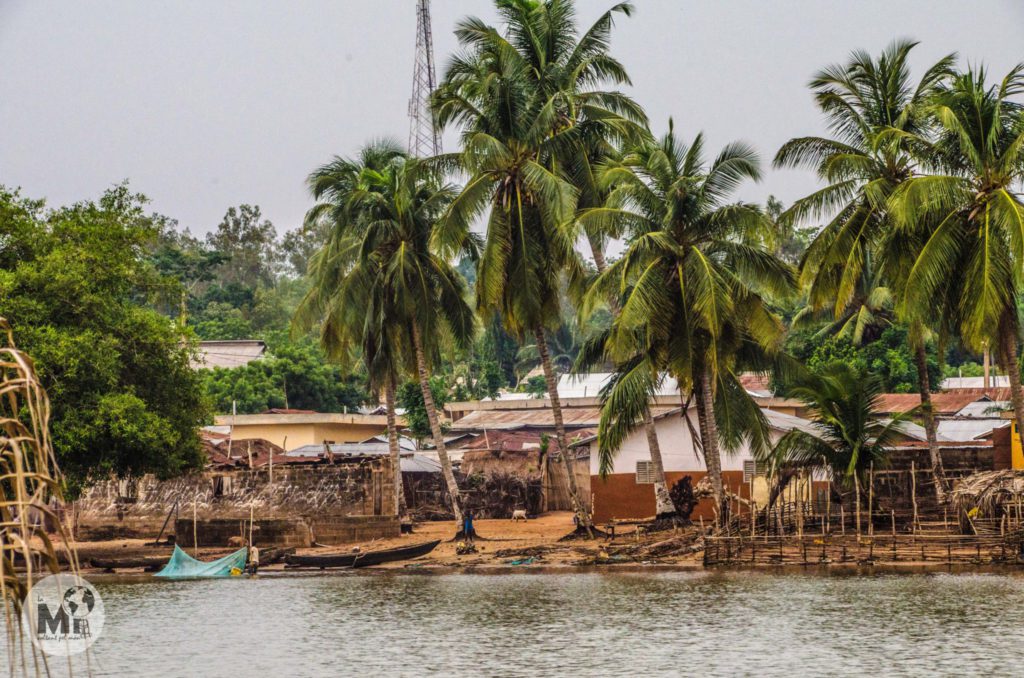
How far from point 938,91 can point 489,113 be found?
10.9 m

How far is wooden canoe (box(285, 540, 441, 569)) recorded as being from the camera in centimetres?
3231

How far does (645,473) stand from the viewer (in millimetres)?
36281

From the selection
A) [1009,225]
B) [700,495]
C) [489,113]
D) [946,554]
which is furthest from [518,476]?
[1009,225]

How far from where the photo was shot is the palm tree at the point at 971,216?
2567 centimetres

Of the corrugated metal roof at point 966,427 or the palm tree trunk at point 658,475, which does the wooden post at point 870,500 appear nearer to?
the palm tree trunk at point 658,475

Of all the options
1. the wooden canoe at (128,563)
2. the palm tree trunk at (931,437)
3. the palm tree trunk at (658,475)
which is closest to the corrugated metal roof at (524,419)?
the palm tree trunk at (658,475)

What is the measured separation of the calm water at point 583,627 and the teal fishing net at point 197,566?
2.50m

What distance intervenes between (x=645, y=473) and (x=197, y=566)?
41.5 feet

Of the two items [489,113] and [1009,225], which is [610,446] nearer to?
[489,113]

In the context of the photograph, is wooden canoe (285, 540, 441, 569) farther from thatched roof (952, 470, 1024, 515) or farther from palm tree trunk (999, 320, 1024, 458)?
palm tree trunk (999, 320, 1024, 458)

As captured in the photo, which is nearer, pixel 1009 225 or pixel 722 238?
pixel 1009 225

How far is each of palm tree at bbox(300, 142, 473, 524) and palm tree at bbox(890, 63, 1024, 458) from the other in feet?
43.6

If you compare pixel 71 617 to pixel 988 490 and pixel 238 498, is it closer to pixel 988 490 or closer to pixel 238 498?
pixel 238 498

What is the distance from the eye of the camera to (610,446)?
31.8 meters
